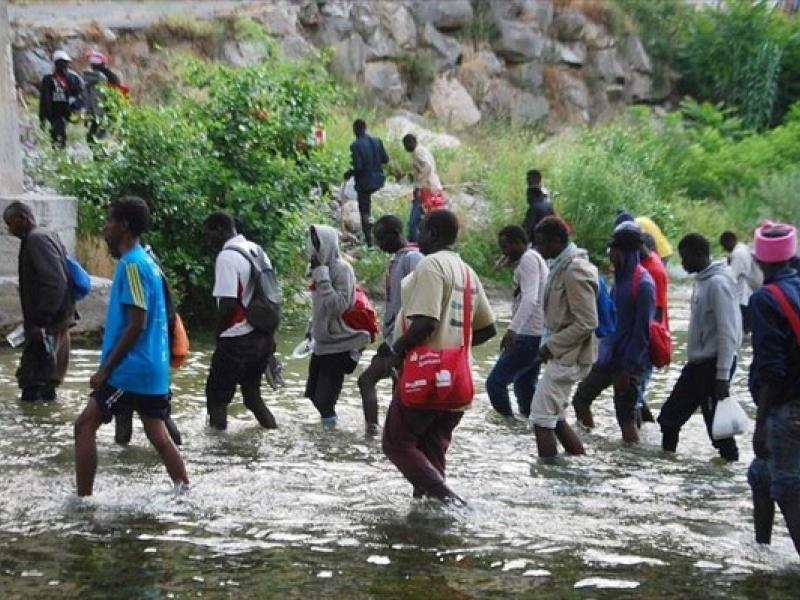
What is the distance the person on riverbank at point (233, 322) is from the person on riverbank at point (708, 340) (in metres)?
2.92

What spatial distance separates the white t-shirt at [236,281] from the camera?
9.62 meters

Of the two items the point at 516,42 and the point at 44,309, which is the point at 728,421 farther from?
the point at 516,42

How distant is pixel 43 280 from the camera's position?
11.0m

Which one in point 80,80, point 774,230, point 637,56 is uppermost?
point 637,56

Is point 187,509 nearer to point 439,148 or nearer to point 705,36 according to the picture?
point 439,148

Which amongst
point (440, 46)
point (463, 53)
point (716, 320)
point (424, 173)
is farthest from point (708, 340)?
point (463, 53)

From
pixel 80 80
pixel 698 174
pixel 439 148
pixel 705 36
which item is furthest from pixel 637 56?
pixel 80 80

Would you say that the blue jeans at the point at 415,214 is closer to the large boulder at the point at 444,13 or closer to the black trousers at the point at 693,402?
the black trousers at the point at 693,402

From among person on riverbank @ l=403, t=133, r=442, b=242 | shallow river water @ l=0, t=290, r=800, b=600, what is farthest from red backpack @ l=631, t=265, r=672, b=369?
person on riverbank @ l=403, t=133, r=442, b=242

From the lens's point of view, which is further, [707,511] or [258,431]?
[258,431]

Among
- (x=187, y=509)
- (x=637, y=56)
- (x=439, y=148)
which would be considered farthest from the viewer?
(x=637, y=56)

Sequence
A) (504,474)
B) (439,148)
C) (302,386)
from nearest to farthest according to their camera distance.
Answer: (504,474) < (302,386) < (439,148)

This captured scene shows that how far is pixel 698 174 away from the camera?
3088 cm

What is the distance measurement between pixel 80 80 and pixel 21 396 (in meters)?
12.6
